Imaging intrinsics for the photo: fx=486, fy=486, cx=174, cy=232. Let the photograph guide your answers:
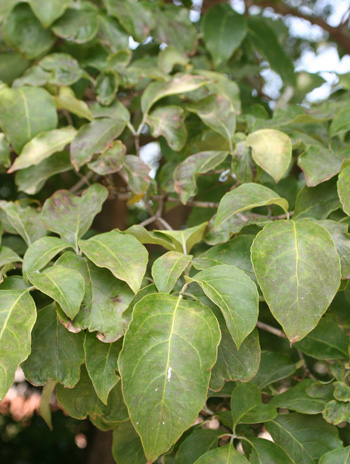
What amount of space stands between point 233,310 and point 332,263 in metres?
0.15

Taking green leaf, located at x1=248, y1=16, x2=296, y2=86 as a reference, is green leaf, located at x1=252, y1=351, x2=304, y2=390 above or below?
below

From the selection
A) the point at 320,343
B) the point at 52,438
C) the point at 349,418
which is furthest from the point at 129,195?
the point at 52,438

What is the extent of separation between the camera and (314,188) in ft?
2.74

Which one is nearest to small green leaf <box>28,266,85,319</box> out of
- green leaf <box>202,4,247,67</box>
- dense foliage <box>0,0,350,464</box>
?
dense foliage <box>0,0,350,464</box>

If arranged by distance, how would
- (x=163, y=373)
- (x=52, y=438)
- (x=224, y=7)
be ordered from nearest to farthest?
1. (x=163, y=373)
2. (x=224, y=7)
3. (x=52, y=438)

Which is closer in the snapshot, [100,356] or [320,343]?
[100,356]

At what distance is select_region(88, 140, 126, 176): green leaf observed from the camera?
0.93m

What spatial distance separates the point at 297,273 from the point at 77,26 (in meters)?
0.88

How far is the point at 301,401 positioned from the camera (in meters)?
0.77

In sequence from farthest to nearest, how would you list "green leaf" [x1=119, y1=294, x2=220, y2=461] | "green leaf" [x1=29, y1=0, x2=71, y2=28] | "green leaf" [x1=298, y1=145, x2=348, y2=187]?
"green leaf" [x1=29, y1=0, x2=71, y2=28] < "green leaf" [x1=298, y1=145, x2=348, y2=187] < "green leaf" [x1=119, y1=294, x2=220, y2=461]

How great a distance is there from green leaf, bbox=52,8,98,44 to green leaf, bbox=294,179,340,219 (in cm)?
68

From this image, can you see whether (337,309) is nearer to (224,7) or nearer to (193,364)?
(193,364)

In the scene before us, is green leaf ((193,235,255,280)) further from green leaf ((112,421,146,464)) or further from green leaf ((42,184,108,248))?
green leaf ((112,421,146,464))

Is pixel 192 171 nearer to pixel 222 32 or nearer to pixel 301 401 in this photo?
pixel 301 401
